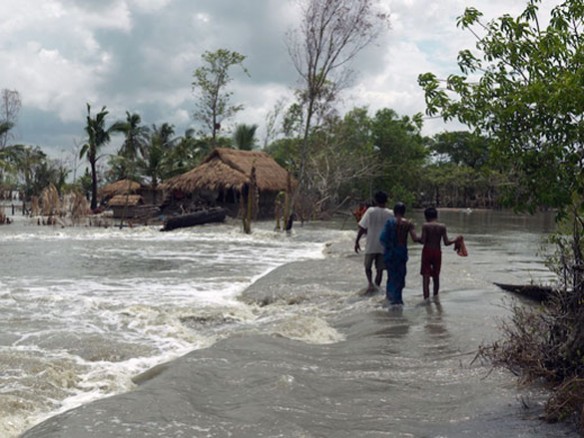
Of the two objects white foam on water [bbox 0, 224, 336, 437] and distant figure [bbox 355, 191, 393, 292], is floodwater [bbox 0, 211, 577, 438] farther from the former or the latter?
distant figure [bbox 355, 191, 393, 292]

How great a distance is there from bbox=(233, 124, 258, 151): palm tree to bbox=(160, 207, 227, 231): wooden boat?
15890 millimetres

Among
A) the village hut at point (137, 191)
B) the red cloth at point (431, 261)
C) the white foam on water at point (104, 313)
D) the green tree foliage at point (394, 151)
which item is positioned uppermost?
the green tree foliage at point (394, 151)

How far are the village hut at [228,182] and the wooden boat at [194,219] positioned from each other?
8.93ft

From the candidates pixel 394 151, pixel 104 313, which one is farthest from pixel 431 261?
pixel 394 151

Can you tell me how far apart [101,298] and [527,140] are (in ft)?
25.0

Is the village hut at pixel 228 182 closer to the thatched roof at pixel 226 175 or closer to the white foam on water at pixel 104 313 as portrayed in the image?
the thatched roof at pixel 226 175

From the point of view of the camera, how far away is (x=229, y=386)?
509cm

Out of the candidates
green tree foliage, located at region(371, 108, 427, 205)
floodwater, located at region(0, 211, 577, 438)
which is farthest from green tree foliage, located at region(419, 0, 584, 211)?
green tree foliage, located at region(371, 108, 427, 205)

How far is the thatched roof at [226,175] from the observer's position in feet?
103

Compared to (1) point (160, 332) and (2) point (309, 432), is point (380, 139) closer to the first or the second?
(1) point (160, 332)

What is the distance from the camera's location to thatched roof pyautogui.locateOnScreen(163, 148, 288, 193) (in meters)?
31.5

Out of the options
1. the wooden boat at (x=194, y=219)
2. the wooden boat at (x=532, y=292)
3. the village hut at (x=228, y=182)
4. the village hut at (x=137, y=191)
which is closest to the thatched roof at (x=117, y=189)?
the village hut at (x=137, y=191)

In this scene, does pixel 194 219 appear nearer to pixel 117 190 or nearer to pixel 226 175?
pixel 226 175

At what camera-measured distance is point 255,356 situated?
235 inches
